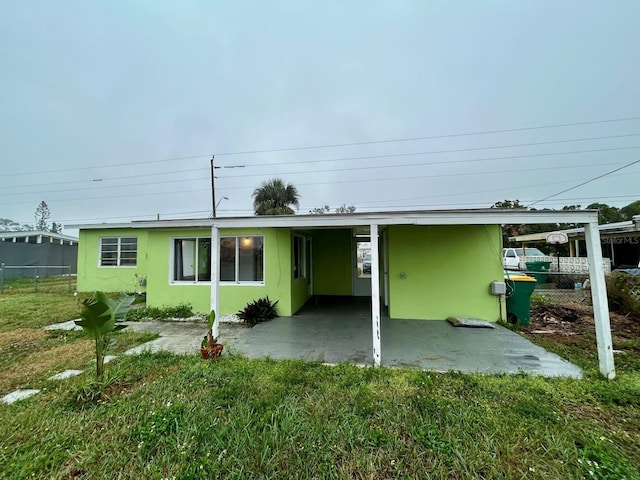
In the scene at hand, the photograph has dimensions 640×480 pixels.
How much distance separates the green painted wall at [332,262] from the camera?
34.6 feet

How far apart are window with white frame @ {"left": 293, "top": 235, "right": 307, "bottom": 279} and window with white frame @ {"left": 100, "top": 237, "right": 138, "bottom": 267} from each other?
25.3 feet

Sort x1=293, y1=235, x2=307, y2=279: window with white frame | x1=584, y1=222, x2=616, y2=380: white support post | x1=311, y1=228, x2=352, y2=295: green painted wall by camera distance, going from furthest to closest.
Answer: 1. x1=311, y1=228, x2=352, y2=295: green painted wall
2. x1=293, y1=235, x2=307, y2=279: window with white frame
3. x1=584, y1=222, x2=616, y2=380: white support post

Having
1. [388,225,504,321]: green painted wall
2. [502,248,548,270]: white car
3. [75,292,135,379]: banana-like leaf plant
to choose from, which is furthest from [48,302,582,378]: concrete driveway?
[502,248,548,270]: white car

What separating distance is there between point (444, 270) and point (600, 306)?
3.34 meters

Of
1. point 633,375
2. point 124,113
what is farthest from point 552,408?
point 124,113

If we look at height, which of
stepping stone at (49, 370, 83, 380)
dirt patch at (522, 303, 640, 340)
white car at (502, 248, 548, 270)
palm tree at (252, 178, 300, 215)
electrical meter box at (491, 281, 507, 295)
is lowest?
dirt patch at (522, 303, 640, 340)

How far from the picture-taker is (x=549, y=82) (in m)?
12.4

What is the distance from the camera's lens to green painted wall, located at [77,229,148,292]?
11562 mm

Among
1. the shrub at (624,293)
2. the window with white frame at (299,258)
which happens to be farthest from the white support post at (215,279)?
the shrub at (624,293)

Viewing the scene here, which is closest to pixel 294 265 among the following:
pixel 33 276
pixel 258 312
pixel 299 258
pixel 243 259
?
pixel 299 258

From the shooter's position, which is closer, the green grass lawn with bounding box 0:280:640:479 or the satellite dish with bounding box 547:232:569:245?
the green grass lawn with bounding box 0:280:640:479

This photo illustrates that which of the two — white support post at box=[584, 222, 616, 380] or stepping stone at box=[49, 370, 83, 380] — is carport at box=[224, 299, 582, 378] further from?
stepping stone at box=[49, 370, 83, 380]

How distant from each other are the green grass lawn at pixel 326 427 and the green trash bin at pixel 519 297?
3.09 meters

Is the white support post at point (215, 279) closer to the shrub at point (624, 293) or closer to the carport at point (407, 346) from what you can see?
the carport at point (407, 346)
